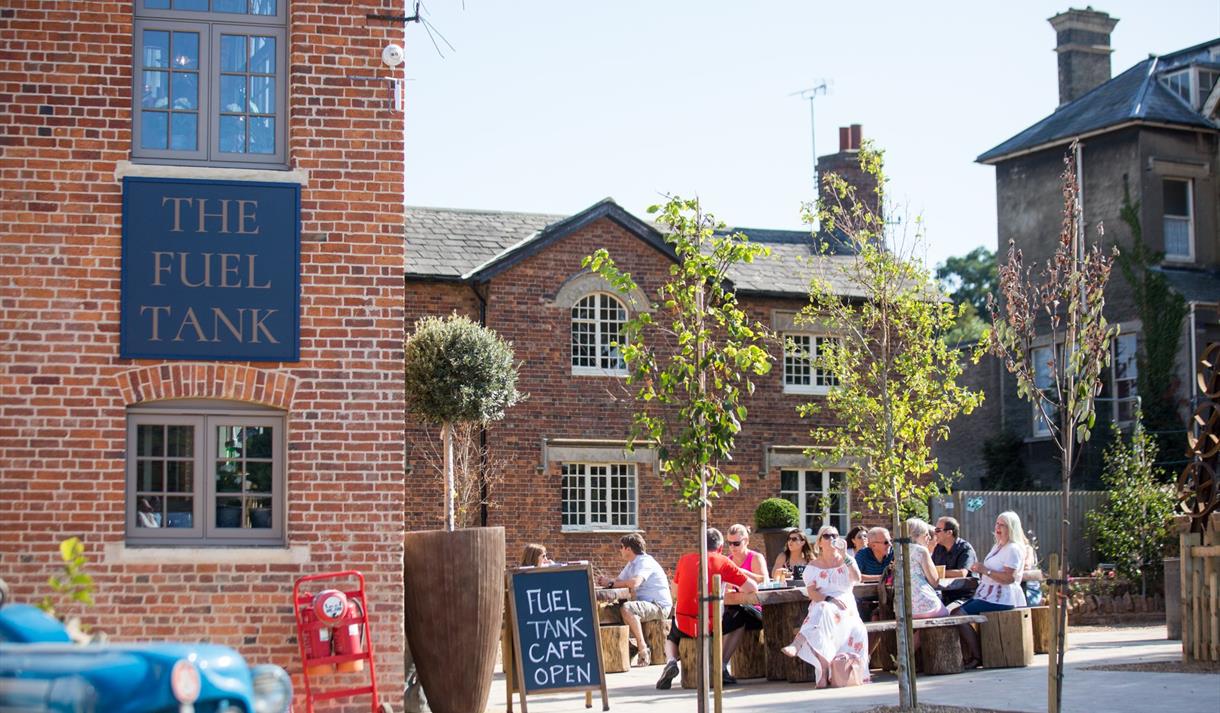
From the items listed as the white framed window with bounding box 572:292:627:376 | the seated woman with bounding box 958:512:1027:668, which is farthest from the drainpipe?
the seated woman with bounding box 958:512:1027:668

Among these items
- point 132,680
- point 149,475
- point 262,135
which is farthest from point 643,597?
point 132,680

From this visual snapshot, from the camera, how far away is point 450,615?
12570 mm

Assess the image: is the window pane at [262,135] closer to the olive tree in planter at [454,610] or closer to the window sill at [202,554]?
the window sill at [202,554]

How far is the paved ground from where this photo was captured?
12273 mm

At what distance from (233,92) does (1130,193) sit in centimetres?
2564

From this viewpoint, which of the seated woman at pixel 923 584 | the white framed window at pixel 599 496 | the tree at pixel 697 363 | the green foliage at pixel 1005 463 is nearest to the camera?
the tree at pixel 697 363

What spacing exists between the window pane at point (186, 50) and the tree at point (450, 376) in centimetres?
725

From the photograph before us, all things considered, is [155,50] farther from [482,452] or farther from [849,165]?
[849,165]

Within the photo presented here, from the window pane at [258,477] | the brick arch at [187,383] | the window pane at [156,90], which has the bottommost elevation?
the window pane at [258,477]

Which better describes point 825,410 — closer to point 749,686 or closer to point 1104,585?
point 1104,585

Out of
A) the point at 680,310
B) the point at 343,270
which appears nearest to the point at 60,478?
the point at 343,270

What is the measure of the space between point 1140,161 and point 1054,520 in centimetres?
855

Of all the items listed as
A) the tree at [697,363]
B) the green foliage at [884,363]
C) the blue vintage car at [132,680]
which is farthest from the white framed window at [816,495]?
the blue vintage car at [132,680]

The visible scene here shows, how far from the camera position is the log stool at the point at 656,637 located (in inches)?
710
